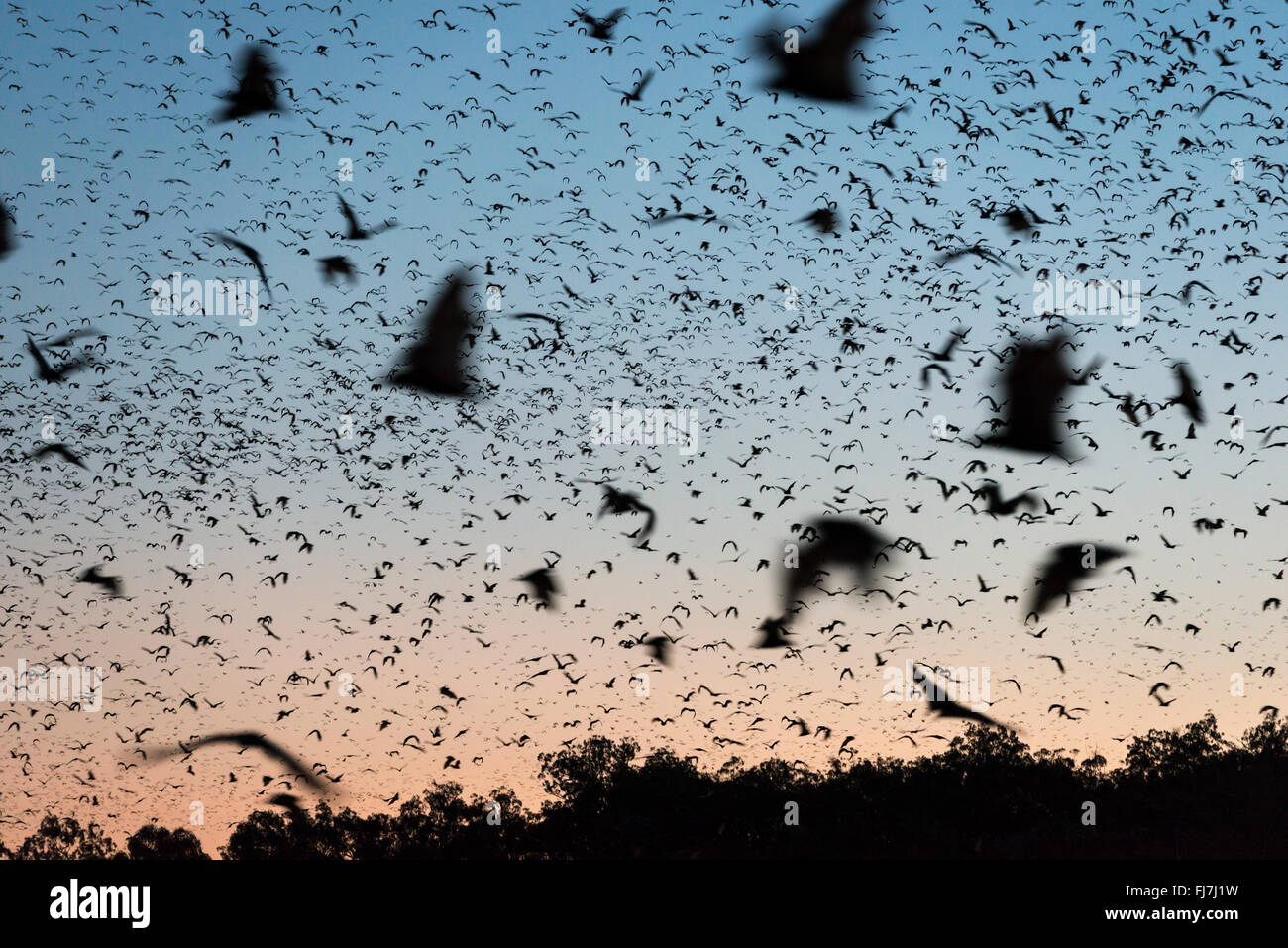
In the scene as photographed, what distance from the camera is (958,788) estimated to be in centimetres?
2175

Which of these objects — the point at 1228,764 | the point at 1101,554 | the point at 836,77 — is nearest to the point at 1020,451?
the point at 1101,554

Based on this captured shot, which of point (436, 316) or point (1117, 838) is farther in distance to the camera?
point (1117, 838)

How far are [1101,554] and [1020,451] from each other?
1375 mm

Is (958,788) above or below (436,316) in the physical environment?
below
